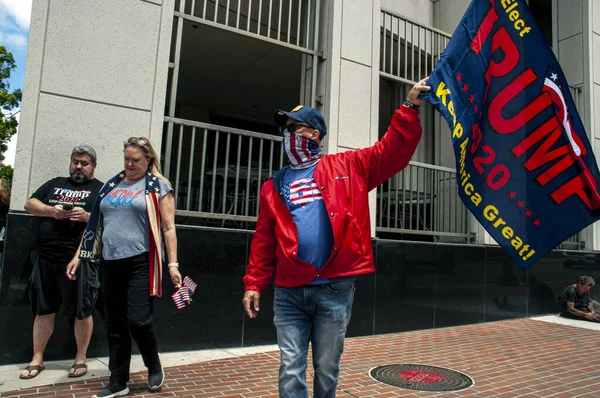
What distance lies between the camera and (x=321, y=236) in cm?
248

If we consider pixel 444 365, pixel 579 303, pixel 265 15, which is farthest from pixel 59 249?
pixel 579 303

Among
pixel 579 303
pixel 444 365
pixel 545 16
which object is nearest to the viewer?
pixel 444 365

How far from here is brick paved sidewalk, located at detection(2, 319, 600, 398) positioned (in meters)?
3.88

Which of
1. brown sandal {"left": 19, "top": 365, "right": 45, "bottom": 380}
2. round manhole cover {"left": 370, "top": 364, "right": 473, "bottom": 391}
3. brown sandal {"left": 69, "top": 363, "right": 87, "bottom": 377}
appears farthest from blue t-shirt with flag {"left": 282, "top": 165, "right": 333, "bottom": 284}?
brown sandal {"left": 19, "top": 365, "right": 45, "bottom": 380}

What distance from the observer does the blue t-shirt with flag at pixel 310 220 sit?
2467mm

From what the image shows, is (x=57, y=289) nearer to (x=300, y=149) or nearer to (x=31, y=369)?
(x=31, y=369)

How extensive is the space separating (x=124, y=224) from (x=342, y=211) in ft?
6.22

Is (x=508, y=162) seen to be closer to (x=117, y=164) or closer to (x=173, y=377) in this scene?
(x=173, y=377)

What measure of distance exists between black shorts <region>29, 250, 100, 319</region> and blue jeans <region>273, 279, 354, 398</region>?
2117mm

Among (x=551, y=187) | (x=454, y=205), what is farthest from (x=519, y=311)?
(x=551, y=187)

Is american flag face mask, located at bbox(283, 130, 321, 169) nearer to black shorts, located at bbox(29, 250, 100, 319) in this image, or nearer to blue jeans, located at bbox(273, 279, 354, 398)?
blue jeans, located at bbox(273, 279, 354, 398)

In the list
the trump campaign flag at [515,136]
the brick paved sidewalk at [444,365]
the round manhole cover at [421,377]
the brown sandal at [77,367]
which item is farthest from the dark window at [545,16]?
the brown sandal at [77,367]

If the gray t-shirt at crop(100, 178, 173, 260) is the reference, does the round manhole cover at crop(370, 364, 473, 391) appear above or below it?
below

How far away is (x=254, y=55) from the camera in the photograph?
9.40 m
